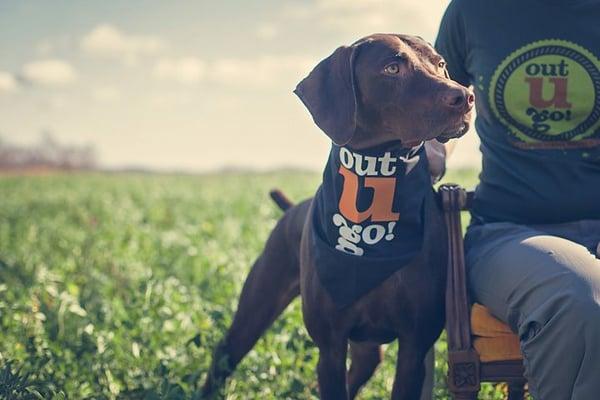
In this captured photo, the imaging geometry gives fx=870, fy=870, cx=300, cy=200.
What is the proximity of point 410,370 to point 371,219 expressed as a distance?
0.66 metres

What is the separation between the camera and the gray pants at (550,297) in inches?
118

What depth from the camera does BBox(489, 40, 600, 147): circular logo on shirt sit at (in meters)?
3.66

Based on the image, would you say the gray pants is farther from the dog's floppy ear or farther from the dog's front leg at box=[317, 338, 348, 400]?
the dog's floppy ear

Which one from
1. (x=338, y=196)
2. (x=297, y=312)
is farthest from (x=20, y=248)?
(x=338, y=196)

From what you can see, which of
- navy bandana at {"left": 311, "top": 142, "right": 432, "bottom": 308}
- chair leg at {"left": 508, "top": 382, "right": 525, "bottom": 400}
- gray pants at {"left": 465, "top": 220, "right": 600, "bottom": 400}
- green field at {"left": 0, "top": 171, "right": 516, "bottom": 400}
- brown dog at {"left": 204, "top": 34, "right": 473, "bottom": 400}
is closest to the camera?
gray pants at {"left": 465, "top": 220, "right": 600, "bottom": 400}

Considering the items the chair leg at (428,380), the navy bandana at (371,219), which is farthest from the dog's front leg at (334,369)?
the chair leg at (428,380)

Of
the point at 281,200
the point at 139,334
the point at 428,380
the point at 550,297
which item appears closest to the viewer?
the point at 550,297

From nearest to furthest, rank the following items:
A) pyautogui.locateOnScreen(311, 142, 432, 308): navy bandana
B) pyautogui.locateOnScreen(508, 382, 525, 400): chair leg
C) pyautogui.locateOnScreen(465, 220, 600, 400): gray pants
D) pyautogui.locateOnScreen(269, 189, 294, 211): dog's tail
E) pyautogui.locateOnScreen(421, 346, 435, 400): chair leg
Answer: pyautogui.locateOnScreen(465, 220, 600, 400): gray pants < pyautogui.locateOnScreen(311, 142, 432, 308): navy bandana < pyautogui.locateOnScreen(421, 346, 435, 400): chair leg < pyautogui.locateOnScreen(508, 382, 525, 400): chair leg < pyautogui.locateOnScreen(269, 189, 294, 211): dog's tail

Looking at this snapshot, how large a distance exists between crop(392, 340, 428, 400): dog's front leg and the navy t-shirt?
2.32ft

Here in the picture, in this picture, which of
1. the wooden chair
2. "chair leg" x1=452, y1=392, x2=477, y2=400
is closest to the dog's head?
the wooden chair

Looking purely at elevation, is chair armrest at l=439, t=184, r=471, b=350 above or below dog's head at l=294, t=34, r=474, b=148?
below

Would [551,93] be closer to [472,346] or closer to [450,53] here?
[450,53]

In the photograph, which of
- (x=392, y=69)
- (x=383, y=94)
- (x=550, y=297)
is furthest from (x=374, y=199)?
(x=550, y=297)

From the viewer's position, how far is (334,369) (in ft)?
12.3
